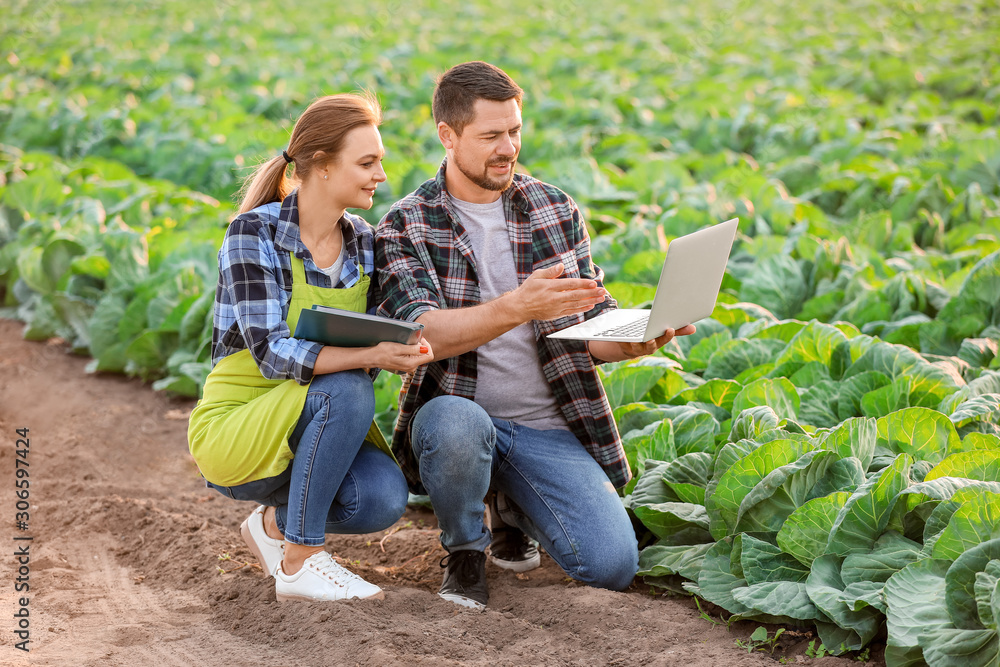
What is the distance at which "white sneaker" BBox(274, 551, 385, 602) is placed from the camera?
8.75ft

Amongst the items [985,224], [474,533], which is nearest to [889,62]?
[985,224]

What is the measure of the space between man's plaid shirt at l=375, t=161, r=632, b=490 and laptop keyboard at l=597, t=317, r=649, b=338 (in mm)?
270

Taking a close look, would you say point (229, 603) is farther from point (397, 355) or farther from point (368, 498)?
point (397, 355)

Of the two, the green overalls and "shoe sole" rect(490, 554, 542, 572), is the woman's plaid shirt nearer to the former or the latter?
the green overalls

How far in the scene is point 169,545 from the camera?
10.6 feet

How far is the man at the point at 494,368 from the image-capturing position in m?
2.77

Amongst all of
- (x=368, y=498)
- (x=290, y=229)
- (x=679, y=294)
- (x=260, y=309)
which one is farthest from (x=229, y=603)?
(x=679, y=294)

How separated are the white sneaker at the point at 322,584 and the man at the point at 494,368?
285 millimetres

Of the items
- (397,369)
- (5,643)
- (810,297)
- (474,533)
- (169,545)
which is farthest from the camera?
(810,297)

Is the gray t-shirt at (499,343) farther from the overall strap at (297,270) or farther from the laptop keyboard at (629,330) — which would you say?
the overall strap at (297,270)

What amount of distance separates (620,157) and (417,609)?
562cm

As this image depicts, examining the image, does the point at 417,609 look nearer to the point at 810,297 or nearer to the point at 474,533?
the point at 474,533

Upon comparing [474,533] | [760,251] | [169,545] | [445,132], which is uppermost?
[445,132]

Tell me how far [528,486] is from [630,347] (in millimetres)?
Result: 556
